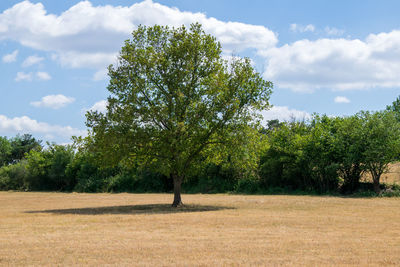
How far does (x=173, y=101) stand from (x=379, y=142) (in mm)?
19092

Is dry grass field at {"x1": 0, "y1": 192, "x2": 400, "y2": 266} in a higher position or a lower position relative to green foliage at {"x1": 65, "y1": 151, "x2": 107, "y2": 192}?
lower

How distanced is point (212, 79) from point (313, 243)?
1566 cm

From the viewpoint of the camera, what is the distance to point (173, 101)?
27516mm

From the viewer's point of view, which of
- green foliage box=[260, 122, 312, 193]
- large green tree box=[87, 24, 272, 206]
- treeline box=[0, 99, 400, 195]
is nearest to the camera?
large green tree box=[87, 24, 272, 206]

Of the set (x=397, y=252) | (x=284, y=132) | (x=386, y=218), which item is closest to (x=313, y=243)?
(x=397, y=252)

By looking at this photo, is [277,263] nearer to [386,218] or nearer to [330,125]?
[386,218]

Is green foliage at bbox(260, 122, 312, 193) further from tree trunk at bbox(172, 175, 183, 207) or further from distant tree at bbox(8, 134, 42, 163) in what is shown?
distant tree at bbox(8, 134, 42, 163)

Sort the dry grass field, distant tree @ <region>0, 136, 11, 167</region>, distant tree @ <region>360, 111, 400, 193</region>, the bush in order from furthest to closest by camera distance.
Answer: distant tree @ <region>0, 136, 11, 167</region>
the bush
distant tree @ <region>360, 111, 400, 193</region>
the dry grass field

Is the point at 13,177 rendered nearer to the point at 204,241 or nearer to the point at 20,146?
the point at 20,146

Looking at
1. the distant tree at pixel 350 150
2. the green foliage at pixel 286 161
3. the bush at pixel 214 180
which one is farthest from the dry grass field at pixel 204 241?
the bush at pixel 214 180

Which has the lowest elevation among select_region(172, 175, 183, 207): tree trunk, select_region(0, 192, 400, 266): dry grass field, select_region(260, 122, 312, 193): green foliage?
select_region(0, 192, 400, 266): dry grass field

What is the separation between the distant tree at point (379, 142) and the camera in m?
36.2

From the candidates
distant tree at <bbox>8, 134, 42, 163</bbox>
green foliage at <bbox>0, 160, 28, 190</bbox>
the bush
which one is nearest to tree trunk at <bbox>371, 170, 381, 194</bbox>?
the bush

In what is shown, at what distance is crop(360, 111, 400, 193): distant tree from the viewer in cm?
3619
